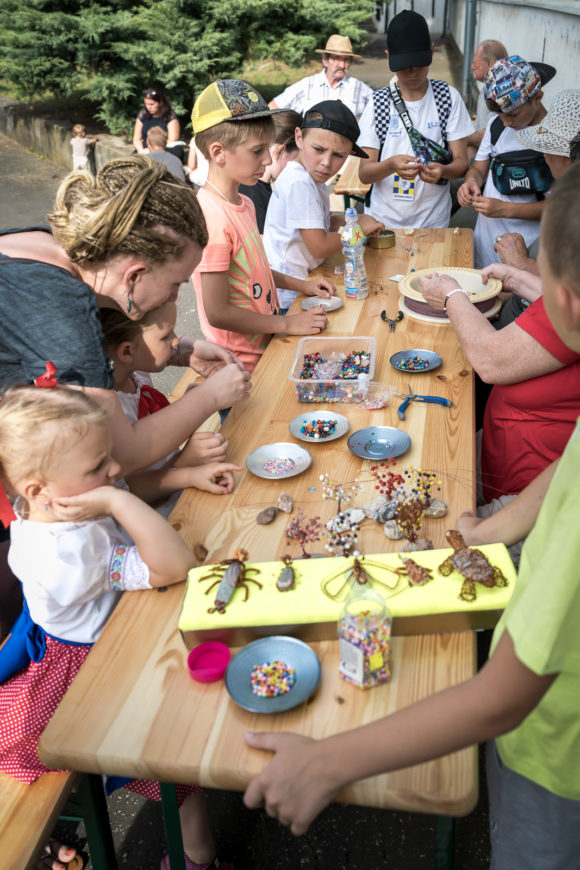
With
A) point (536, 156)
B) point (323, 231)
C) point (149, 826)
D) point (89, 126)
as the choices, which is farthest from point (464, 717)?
point (89, 126)

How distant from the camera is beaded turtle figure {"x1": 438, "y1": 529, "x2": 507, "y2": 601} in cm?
145

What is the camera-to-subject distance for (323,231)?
11.3 feet

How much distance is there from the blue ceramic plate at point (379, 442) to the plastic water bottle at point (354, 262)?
A: 1208 mm

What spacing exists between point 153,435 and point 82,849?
1.38m

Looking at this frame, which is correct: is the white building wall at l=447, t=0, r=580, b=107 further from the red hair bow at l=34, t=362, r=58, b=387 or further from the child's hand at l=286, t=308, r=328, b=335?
the red hair bow at l=34, t=362, r=58, b=387

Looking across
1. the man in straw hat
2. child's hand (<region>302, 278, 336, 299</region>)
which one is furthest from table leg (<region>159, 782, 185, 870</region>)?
the man in straw hat

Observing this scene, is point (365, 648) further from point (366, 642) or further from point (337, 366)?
point (337, 366)

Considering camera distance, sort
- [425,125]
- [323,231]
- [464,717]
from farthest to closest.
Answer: [425,125], [323,231], [464,717]

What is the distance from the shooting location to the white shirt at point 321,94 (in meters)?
7.36

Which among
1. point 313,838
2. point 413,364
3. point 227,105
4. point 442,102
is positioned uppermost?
point 227,105

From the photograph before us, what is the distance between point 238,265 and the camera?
2936 millimetres

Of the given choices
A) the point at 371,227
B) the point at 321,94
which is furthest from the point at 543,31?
the point at 371,227

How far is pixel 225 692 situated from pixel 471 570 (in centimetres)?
58

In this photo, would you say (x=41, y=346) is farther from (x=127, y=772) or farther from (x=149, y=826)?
(x=149, y=826)
